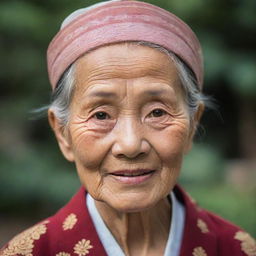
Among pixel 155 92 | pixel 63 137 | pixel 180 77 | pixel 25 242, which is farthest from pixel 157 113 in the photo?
pixel 25 242

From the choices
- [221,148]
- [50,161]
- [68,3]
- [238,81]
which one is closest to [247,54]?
[238,81]

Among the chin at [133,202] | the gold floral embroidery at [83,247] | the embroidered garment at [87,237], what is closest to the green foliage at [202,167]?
the embroidered garment at [87,237]

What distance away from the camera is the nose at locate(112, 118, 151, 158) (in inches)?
94.1

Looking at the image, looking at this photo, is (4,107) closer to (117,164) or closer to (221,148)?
(221,148)

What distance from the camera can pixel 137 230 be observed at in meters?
2.80

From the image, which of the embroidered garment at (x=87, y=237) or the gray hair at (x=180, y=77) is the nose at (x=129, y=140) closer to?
the gray hair at (x=180, y=77)

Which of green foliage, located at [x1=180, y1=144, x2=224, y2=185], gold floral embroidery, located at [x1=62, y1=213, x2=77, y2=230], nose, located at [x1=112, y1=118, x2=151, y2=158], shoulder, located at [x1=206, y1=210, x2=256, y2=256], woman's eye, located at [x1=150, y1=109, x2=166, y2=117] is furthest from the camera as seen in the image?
green foliage, located at [x1=180, y1=144, x2=224, y2=185]

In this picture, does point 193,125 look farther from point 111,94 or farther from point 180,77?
point 111,94

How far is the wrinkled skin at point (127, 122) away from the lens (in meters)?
2.43

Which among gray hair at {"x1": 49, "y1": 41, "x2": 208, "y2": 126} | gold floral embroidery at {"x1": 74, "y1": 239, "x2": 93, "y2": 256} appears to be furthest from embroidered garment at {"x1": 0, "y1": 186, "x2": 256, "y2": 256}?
gray hair at {"x1": 49, "y1": 41, "x2": 208, "y2": 126}

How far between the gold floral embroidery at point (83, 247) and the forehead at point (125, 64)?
736 millimetres

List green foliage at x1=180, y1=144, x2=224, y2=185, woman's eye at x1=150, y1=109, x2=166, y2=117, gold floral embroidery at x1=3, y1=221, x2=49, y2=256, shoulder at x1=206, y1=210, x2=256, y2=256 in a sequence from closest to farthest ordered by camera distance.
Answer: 1. woman's eye at x1=150, y1=109, x2=166, y2=117
2. gold floral embroidery at x1=3, y1=221, x2=49, y2=256
3. shoulder at x1=206, y1=210, x2=256, y2=256
4. green foliage at x1=180, y1=144, x2=224, y2=185

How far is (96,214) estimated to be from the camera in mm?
2785

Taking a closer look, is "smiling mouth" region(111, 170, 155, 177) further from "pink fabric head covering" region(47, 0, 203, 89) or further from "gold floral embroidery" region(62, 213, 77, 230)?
"pink fabric head covering" region(47, 0, 203, 89)
